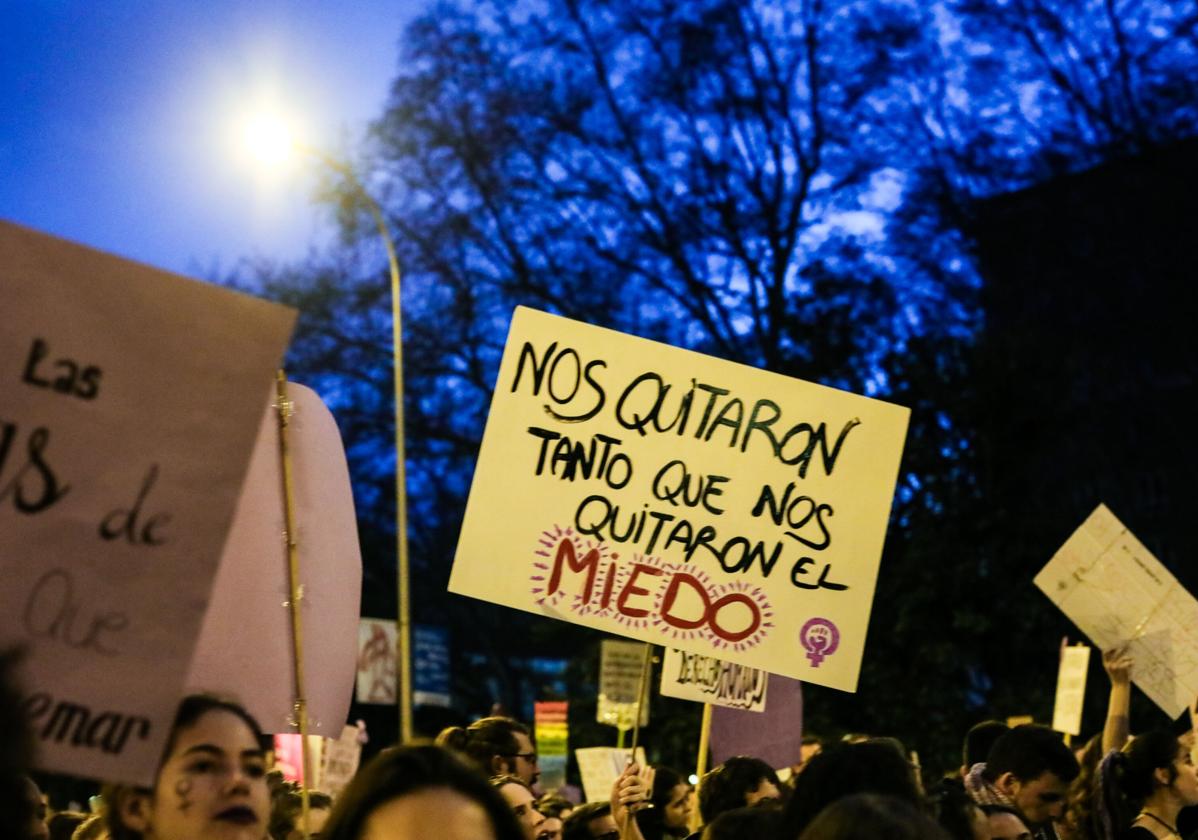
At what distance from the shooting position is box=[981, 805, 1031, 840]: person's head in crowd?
466 centimetres

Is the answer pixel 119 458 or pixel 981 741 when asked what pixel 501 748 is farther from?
pixel 119 458

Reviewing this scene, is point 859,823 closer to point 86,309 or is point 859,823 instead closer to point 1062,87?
point 86,309

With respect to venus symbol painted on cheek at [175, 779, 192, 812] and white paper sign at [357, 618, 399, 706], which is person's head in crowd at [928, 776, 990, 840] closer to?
venus symbol painted on cheek at [175, 779, 192, 812]

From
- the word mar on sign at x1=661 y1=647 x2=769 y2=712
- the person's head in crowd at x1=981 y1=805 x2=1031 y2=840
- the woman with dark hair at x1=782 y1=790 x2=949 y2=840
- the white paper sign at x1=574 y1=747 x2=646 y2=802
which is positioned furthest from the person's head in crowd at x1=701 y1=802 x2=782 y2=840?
the white paper sign at x1=574 y1=747 x2=646 y2=802

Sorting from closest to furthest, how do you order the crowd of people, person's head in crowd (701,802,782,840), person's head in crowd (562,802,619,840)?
the crowd of people, person's head in crowd (701,802,782,840), person's head in crowd (562,802,619,840)

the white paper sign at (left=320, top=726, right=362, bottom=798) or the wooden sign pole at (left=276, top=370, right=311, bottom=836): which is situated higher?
the wooden sign pole at (left=276, top=370, right=311, bottom=836)

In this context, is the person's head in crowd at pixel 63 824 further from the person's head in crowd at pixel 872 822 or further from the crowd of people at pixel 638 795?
the person's head in crowd at pixel 872 822

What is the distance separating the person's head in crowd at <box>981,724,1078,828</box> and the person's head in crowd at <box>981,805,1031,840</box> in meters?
1.10

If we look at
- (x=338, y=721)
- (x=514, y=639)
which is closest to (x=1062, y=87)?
(x=514, y=639)

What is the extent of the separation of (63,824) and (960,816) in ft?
11.6

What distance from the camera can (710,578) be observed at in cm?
559

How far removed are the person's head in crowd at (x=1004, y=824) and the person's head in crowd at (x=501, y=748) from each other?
1922mm

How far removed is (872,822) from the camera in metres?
2.63

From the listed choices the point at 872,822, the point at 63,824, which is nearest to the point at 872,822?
the point at 872,822
